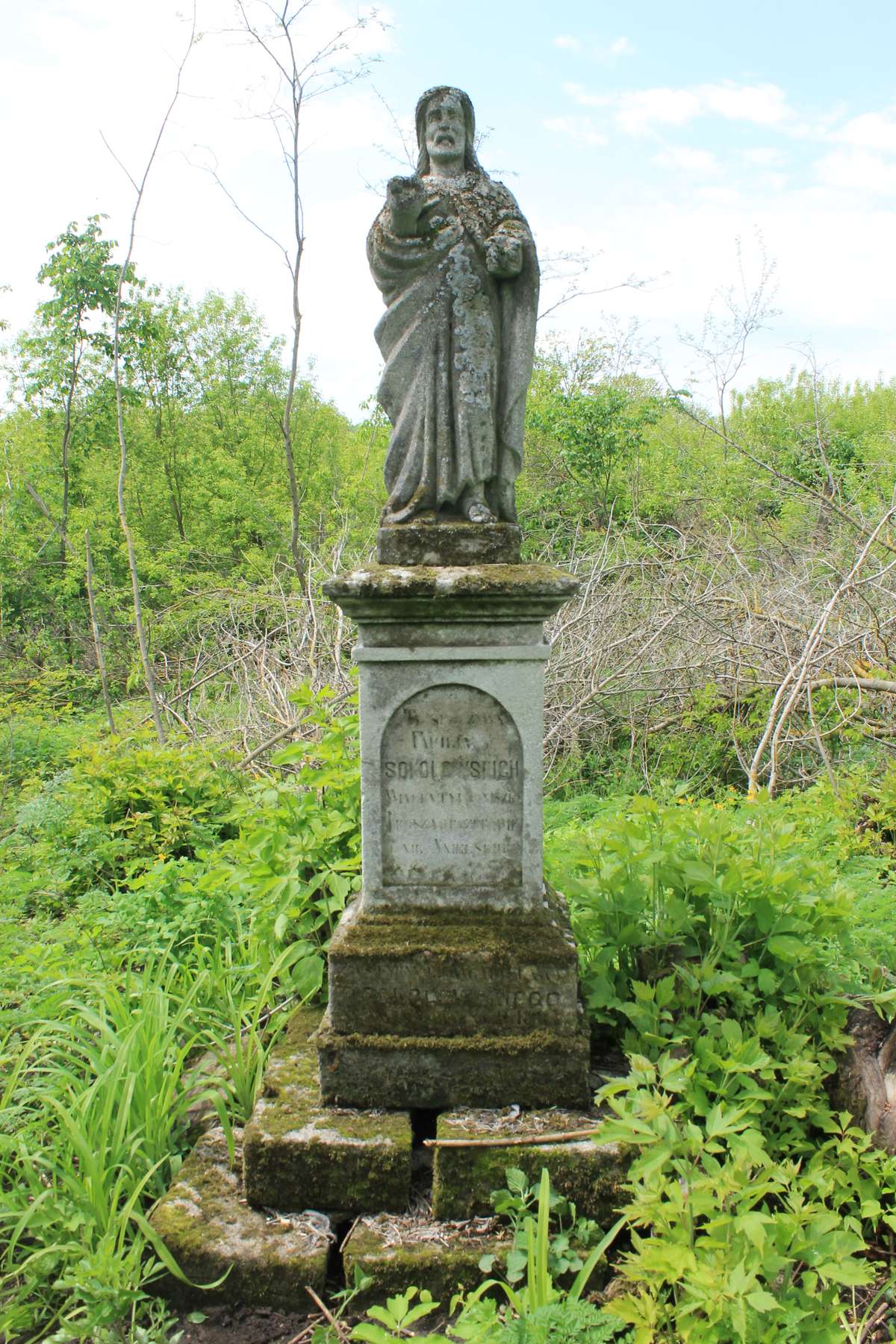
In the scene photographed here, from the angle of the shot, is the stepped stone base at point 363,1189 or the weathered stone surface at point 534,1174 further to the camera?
the weathered stone surface at point 534,1174

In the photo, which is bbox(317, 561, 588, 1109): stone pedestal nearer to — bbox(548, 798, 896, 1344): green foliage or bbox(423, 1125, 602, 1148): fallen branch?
bbox(423, 1125, 602, 1148): fallen branch

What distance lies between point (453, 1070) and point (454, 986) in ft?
0.81

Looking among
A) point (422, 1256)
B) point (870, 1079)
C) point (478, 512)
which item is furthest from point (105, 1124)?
point (870, 1079)

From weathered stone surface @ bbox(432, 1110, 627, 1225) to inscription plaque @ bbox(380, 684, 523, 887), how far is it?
77 cm

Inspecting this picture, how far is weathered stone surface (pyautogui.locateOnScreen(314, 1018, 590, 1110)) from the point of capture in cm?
264

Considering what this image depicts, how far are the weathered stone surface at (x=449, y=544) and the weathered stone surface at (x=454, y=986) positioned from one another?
121 centimetres

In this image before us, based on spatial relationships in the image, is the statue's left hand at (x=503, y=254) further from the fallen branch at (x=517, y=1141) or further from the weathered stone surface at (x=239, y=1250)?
the weathered stone surface at (x=239, y=1250)

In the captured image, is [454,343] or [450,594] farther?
[454,343]

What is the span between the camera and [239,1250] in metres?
2.29

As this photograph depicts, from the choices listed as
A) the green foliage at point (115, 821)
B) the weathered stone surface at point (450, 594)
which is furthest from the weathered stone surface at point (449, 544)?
the green foliage at point (115, 821)

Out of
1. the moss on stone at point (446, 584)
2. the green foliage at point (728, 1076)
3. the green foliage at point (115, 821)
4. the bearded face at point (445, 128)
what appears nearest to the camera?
the green foliage at point (728, 1076)

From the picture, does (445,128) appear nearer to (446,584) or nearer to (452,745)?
(446,584)

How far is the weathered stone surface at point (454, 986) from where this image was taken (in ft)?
8.80

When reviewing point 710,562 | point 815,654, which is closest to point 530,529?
point 710,562
